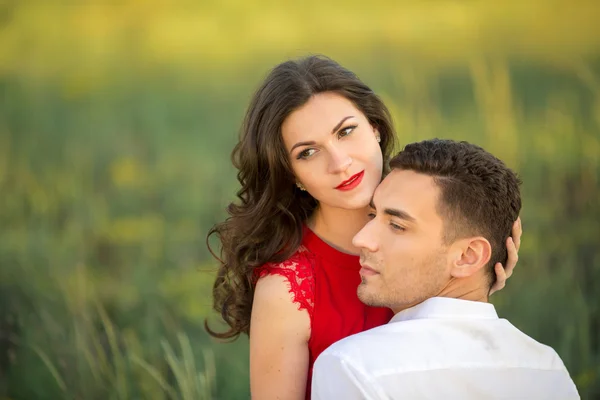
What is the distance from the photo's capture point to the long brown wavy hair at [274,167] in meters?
2.52

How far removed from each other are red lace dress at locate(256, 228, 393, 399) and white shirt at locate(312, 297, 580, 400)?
0.38 meters

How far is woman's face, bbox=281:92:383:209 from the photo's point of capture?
7.95ft

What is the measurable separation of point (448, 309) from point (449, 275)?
12 centimetres

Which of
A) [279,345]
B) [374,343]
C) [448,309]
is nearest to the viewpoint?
[374,343]

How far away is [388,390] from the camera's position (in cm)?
188

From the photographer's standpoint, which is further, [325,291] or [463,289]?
[325,291]

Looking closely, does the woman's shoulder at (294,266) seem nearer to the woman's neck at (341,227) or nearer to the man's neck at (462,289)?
the woman's neck at (341,227)

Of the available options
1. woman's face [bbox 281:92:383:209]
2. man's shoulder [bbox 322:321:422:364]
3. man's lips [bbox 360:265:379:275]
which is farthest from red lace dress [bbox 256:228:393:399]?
man's shoulder [bbox 322:321:422:364]

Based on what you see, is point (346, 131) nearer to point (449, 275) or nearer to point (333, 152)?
point (333, 152)

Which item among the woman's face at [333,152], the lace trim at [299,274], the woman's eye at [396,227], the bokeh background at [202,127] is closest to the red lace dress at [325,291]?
the lace trim at [299,274]

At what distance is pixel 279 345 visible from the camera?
7.89ft

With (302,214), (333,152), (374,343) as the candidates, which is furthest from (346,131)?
(374,343)

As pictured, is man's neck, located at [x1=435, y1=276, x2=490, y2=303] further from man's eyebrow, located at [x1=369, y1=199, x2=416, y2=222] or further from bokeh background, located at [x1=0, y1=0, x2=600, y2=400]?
bokeh background, located at [x1=0, y1=0, x2=600, y2=400]

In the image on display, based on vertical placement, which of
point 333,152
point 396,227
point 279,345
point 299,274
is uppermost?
point 333,152
